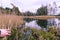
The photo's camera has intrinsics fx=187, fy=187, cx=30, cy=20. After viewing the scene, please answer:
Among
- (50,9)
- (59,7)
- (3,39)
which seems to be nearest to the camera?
(3,39)

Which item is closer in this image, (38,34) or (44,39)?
(44,39)

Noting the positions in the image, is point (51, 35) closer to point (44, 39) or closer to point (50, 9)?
point (44, 39)

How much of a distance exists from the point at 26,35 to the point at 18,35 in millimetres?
153

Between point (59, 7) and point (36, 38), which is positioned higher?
point (59, 7)

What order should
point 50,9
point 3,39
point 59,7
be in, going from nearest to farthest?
point 3,39, point 59,7, point 50,9

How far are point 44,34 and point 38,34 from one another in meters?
0.13

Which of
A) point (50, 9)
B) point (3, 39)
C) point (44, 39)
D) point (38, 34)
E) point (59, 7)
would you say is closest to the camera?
point (3, 39)

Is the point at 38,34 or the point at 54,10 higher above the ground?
the point at 54,10

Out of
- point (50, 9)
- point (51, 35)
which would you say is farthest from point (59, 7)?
point (51, 35)

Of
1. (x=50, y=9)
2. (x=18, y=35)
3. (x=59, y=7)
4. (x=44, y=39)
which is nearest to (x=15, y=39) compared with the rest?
(x=18, y=35)

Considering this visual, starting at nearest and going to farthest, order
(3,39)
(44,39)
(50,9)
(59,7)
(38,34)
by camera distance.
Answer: (3,39) → (44,39) → (38,34) → (59,7) → (50,9)

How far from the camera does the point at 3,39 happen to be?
2.70 meters

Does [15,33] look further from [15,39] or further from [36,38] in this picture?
[36,38]

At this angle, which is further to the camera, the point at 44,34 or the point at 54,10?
the point at 54,10
